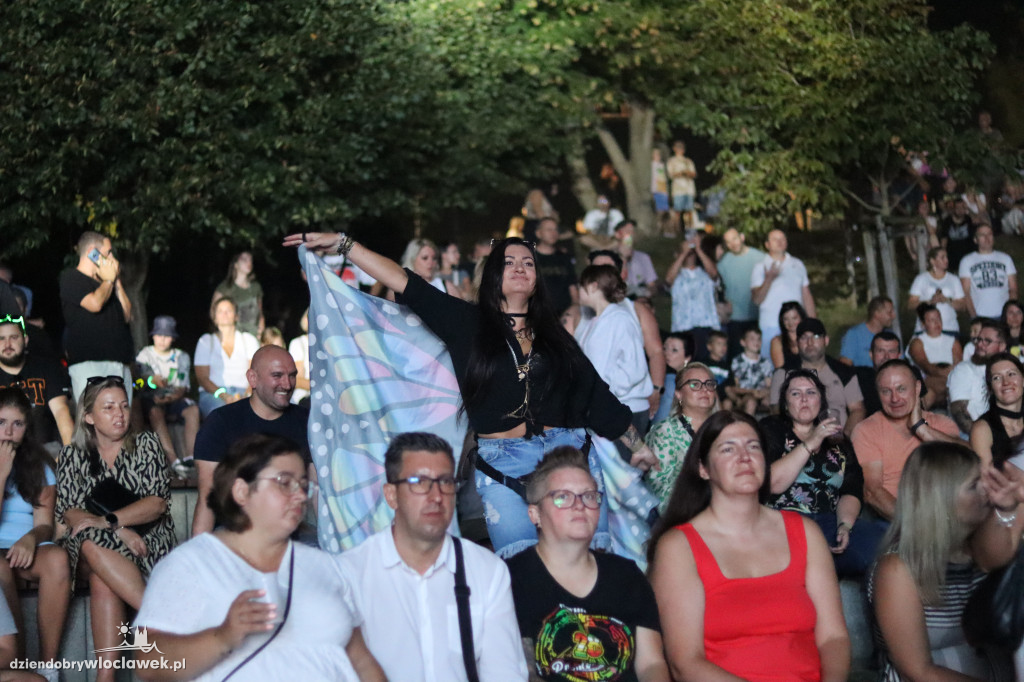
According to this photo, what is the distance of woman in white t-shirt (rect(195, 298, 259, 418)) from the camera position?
10789 mm

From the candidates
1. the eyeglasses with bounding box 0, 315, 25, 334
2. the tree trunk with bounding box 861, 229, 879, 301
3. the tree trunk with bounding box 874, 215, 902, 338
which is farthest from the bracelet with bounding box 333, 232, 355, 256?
the tree trunk with bounding box 861, 229, 879, 301

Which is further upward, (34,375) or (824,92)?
(824,92)

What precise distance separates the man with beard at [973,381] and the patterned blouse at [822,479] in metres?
2.99

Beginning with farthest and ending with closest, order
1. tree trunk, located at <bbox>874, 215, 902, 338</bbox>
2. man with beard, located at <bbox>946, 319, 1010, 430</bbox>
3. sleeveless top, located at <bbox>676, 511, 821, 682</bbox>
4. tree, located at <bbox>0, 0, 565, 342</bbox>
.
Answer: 1. tree trunk, located at <bbox>874, 215, 902, 338</bbox>
2. tree, located at <bbox>0, 0, 565, 342</bbox>
3. man with beard, located at <bbox>946, 319, 1010, 430</bbox>
4. sleeveless top, located at <bbox>676, 511, 821, 682</bbox>

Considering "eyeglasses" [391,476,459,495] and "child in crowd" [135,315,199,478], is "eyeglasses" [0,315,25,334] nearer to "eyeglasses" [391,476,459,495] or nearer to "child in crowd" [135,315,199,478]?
"child in crowd" [135,315,199,478]

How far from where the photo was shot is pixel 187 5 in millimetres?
14609

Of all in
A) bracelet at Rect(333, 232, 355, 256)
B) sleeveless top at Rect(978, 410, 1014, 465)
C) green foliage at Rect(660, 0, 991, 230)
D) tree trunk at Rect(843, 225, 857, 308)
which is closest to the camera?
bracelet at Rect(333, 232, 355, 256)

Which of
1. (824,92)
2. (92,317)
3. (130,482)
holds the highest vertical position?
(824,92)

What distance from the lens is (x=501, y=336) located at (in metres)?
5.39

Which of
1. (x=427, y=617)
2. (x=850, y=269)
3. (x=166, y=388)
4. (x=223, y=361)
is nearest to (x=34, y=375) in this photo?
(x=166, y=388)

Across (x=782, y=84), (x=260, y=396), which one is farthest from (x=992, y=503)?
(x=782, y=84)

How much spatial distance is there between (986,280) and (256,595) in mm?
10925

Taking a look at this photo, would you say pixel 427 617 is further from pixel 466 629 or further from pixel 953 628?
pixel 953 628

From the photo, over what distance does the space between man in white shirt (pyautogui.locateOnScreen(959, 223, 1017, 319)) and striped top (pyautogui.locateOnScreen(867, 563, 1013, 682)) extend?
28.1 feet
